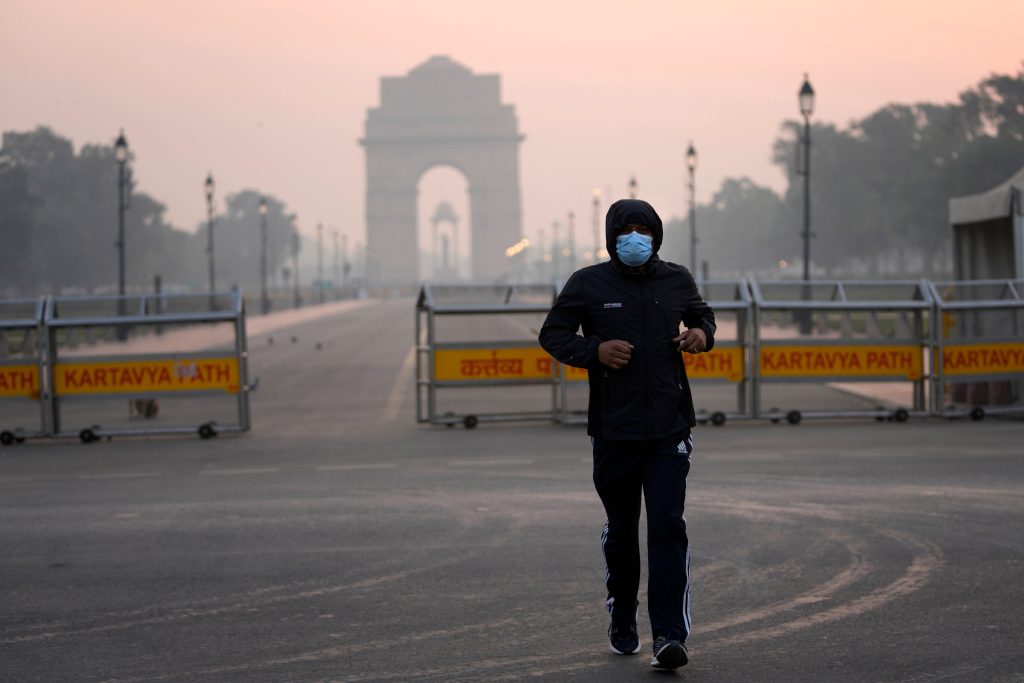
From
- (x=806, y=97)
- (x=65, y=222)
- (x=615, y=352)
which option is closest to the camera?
(x=615, y=352)

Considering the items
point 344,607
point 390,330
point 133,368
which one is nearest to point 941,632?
point 344,607

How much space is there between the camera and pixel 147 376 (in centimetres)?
1686

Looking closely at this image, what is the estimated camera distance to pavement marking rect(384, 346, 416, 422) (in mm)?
19688

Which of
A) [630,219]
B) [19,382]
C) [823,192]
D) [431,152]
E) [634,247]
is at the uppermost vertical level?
[431,152]

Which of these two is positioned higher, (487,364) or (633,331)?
(633,331)

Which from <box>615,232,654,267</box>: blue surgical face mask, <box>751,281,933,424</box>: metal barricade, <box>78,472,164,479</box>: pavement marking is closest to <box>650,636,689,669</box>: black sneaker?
<box>615,232,654,267</box>: blue surgical face mask

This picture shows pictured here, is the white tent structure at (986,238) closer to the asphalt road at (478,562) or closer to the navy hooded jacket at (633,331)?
the asphalt road at (478,562)

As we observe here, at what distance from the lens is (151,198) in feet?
379

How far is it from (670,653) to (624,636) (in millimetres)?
423

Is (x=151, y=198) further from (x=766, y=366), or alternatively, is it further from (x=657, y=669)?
(x=657, y=669)

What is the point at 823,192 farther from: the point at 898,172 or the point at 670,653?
the point at 670,653

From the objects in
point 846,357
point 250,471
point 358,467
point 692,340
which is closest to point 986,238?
point 846,357

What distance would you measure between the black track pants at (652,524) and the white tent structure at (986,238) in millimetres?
13326

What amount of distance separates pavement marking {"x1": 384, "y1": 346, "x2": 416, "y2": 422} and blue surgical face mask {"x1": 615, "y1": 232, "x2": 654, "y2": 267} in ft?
41.7
